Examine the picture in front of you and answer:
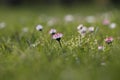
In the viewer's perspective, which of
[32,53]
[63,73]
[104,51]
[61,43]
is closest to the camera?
[63,73]

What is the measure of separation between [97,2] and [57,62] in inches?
490

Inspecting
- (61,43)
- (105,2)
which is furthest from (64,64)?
(105,2)

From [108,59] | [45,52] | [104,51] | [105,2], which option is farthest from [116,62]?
[105,2]

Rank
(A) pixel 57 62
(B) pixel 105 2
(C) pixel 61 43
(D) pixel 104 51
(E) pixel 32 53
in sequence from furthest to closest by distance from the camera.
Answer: (B) pixel 105 2 < (C) pixel 61 43 < (D) pixel 104 51 < (E) pixel 32 53 < (A) pixel 57 62

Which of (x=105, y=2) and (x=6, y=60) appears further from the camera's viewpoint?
(x=105, y=2)

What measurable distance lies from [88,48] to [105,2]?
11.5m

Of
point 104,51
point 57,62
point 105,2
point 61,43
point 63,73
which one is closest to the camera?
point 63,73

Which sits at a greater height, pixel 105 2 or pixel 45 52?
pixel 45 52

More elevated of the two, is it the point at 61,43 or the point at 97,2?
the point at 61,43

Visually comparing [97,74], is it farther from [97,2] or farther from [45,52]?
[97,2]

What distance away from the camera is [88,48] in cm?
305

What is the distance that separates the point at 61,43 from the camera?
3.21m

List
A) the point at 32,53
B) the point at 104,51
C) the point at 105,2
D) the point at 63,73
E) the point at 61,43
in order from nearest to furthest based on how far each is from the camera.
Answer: the point at 63,73 → the point at 32,53 → the point at 104,51 → the point at 61,43 → the point at 105,2

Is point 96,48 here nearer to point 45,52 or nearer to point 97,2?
point 45,52
